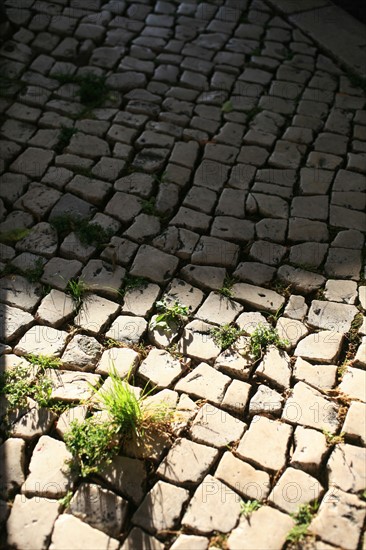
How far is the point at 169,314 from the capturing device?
4320 mm

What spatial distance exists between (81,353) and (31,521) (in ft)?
3.53

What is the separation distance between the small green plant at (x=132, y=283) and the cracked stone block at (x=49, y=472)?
117 centimetres

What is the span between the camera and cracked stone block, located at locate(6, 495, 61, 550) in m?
3.31

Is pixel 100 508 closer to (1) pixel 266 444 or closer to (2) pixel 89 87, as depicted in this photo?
(1) pixel 266 444

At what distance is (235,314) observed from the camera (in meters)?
4.36

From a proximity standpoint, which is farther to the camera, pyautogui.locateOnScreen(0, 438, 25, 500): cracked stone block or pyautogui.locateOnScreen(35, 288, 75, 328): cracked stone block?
pyautogui.locateOnScreen(35, 288, 75, 328): cracked stone block

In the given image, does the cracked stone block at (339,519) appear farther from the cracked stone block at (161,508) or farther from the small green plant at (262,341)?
the small green plant at (262,341)

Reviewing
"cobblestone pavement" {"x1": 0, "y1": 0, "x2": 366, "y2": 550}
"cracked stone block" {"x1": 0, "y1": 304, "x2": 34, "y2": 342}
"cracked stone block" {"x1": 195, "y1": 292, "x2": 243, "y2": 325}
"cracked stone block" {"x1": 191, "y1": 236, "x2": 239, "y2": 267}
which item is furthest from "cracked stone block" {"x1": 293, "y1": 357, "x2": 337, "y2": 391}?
"cracked stone block" {"x1": 0, "y1": 304, "x2": 34, "y2": 342}

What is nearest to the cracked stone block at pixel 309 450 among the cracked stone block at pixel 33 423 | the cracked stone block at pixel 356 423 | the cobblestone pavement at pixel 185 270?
the cobblestone pavement at pixel 185 270

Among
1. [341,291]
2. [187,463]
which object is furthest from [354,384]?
[187,463]

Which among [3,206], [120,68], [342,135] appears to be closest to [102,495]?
[3,206]

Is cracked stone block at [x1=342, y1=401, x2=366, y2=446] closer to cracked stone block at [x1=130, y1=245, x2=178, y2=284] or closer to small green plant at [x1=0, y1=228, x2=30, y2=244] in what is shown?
cracked stone block at [x1=130, y1=245, x2=178, y2=284]

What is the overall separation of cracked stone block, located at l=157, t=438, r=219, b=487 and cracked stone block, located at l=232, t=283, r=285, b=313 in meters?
1.10

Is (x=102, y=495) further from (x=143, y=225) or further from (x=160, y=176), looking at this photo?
(x=160, y=176)
